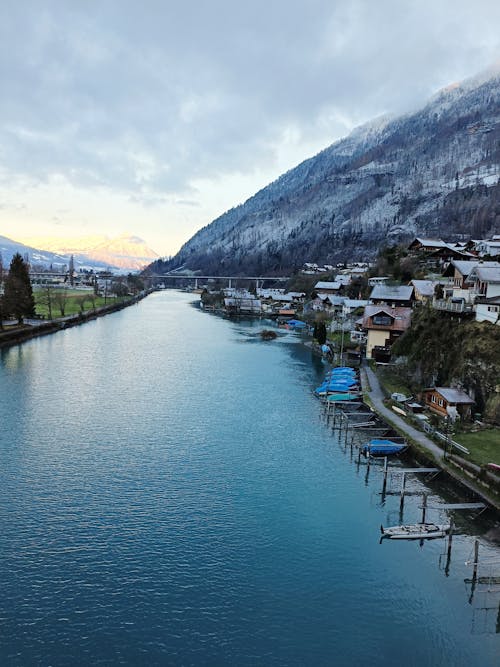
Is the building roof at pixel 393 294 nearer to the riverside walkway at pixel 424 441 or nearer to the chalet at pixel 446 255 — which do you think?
the chalet at pixel 446 255

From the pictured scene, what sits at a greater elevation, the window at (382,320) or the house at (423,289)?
the house at (423,289)

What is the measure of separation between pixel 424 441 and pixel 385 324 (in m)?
25.8

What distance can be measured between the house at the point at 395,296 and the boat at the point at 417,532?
4002cm

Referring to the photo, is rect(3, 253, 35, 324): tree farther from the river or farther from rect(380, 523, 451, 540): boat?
rect(380, 523, 451, 540): boat

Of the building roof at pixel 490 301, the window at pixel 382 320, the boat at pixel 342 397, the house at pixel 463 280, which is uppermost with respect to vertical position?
the house at pixel 463 280

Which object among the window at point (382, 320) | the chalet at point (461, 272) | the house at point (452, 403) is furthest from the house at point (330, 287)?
the house at point (452, 403)

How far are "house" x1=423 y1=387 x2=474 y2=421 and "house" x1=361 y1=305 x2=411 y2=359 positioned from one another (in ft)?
63.6

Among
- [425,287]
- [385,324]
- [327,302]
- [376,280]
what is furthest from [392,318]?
[327,302]

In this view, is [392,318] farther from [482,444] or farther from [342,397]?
[482,444]

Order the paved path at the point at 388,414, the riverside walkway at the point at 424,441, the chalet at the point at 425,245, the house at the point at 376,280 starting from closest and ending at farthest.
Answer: the riverside walkway at the point at 424,441 < the paved path at the point at 388,414 < the chalet at the point at 425,245 < the house at the point at 376,280

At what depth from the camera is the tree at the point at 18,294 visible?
72438 millimetres

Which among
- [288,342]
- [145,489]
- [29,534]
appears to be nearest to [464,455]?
[145,489]

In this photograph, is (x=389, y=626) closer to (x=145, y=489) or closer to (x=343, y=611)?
(x=343, y=611)

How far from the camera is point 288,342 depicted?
261ft
